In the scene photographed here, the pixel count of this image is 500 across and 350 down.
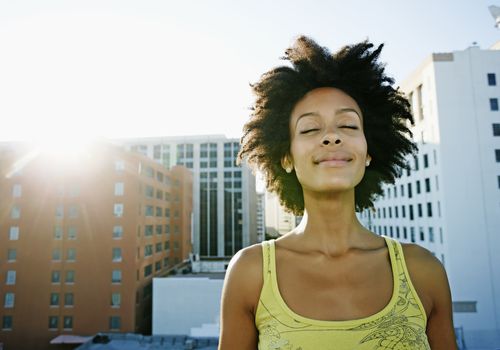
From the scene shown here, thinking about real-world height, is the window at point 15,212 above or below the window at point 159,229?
above

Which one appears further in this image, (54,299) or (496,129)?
(54,299)

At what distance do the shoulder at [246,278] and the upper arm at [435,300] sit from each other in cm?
96

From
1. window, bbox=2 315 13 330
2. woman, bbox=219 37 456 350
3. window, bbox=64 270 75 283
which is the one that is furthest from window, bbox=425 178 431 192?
window, bbox=2 315 13 330

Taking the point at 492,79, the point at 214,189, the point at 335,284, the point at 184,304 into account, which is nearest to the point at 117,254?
the point at 184,304

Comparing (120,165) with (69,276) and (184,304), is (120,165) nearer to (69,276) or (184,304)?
(69,276)

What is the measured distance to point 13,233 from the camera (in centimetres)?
3675

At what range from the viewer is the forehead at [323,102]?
2178 mm

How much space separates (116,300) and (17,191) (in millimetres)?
16793

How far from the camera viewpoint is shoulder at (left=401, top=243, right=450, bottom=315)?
6.58ft

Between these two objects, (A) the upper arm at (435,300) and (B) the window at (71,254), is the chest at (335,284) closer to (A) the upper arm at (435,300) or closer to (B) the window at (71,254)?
(A) the upper arm at (435,300)

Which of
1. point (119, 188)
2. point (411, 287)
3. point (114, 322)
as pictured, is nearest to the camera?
point (411, 287)

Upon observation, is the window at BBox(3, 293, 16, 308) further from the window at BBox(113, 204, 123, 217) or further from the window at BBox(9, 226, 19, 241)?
the window at BBox(113, 204, 123, 217)

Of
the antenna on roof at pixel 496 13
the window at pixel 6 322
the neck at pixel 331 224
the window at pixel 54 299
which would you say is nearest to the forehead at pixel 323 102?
the neck at pixel 331 224

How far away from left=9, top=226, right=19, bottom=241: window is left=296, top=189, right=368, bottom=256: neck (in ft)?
144
